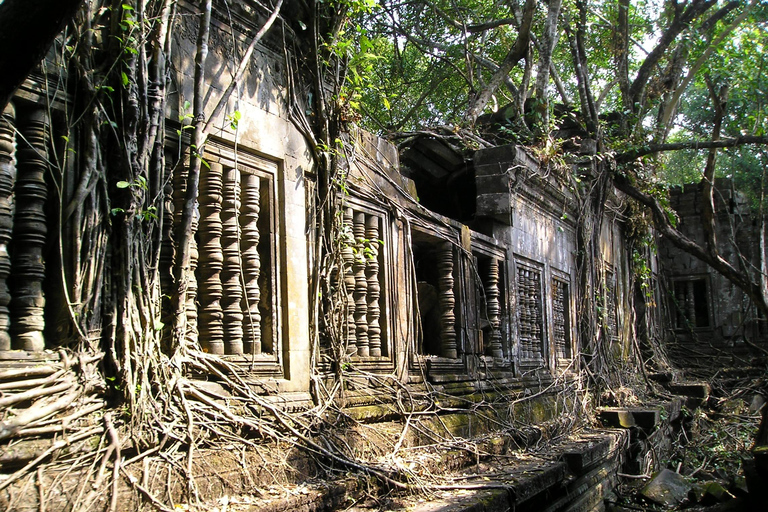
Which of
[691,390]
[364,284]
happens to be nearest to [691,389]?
[691,390]

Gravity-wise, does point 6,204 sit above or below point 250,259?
above

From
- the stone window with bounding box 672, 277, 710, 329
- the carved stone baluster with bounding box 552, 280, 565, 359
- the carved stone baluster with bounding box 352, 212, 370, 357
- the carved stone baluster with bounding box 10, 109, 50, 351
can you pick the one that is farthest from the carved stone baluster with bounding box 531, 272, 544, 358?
the stone window with bounding box 672, 277, 710, 329

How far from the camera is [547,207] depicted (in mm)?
8859

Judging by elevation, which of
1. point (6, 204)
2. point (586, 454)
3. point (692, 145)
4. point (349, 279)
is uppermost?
point (692, 145)

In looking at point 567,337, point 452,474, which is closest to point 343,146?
point 452,474

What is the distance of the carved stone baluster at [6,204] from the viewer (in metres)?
2.88

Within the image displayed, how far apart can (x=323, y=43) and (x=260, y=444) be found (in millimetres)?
2600

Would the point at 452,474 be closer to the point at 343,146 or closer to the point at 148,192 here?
the point at 343,146

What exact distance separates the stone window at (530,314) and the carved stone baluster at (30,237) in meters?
5.62

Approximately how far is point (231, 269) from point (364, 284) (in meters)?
1.43

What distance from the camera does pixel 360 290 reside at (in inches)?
206

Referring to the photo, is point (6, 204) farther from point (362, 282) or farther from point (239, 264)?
point (362, 282)

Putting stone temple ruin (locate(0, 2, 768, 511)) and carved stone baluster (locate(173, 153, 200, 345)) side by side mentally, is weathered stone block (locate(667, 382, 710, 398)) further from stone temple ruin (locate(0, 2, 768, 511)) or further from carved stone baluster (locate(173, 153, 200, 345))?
carved stone baluster (locate(173, 153, 200, 345))

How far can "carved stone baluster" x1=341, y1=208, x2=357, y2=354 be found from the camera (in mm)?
4934
